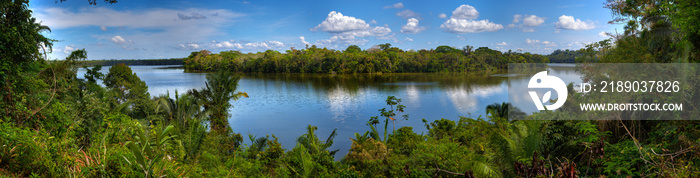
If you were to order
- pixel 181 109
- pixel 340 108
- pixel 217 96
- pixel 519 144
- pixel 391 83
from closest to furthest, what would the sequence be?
pixel 519 144 → pixel 181 109 → pixel 217 96 → pixel 340 108 → pixel 391 83

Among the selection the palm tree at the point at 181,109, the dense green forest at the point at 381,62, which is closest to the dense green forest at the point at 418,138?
the palm tree at the point at 181,109

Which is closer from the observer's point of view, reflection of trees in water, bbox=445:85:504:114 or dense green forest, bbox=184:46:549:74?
reflection of trees in water, bbox=445:85:504:114

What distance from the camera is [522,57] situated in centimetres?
8156

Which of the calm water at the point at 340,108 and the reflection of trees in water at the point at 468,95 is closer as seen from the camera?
the calm water at the point at 340,108

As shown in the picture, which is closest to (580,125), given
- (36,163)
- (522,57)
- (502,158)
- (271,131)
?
(502,158)

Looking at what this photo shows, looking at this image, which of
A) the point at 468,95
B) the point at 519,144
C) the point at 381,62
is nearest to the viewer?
the point at 519,144

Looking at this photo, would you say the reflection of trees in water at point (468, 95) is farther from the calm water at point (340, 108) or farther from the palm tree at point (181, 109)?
the palm tree at point (181, 109)

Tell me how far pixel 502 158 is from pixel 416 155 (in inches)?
62.1

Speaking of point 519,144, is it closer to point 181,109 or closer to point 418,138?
point 418,138

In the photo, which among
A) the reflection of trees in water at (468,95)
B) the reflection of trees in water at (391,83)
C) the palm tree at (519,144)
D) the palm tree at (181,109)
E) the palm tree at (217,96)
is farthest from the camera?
the reflection of trees in water at (391,83)

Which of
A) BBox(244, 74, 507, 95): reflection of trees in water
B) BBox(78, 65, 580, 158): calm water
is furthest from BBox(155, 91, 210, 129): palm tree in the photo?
BBox(244, 74, 507, 95): reflection of trees in water

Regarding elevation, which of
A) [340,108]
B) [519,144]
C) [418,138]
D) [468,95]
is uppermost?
[519,144]

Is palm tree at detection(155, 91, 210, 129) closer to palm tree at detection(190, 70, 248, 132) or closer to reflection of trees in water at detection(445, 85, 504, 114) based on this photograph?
palm tree at detection(190, 70, 248, 132)

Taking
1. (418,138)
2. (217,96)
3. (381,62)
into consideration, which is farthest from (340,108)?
(381,62)
